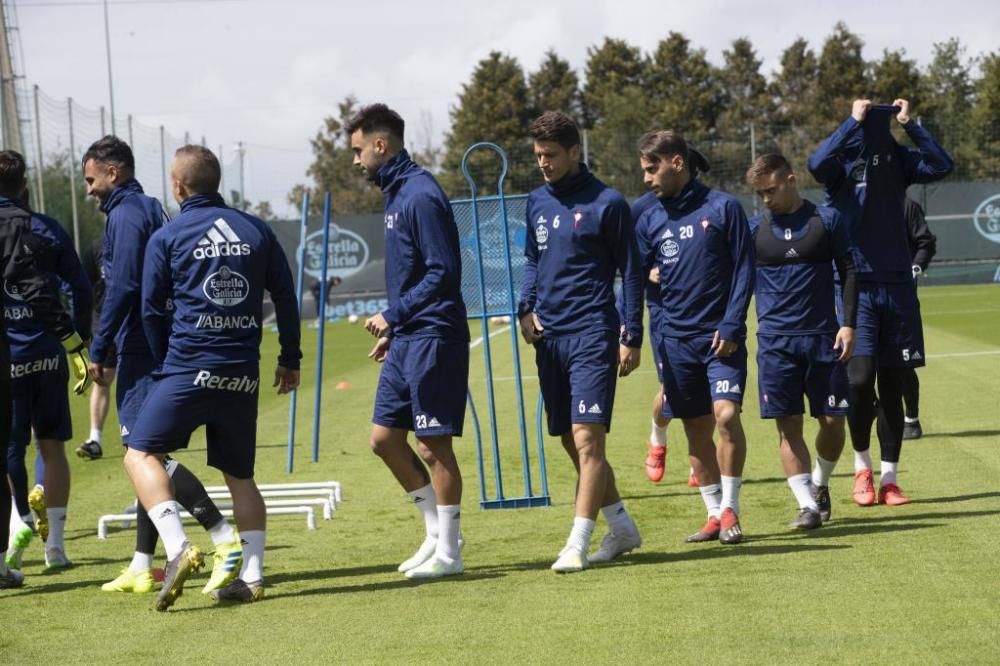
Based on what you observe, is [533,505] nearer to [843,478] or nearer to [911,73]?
[843,478]

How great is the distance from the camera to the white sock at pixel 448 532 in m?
7.11

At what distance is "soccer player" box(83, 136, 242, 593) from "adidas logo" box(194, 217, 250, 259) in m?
0.55

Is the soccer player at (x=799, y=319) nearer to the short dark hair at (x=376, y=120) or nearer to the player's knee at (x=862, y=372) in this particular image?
the player's knee at (x=862, y=372)

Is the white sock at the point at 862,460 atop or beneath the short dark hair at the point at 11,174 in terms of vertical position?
beneath

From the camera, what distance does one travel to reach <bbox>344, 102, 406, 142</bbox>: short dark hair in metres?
7.10

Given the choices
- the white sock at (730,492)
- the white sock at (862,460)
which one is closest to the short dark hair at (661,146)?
the white sock at (730,492)

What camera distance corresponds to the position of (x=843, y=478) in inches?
397

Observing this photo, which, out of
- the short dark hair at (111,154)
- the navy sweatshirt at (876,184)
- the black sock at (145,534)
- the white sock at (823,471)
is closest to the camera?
the black sock at (145,534)

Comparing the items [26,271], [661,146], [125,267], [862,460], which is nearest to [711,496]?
[862,460]

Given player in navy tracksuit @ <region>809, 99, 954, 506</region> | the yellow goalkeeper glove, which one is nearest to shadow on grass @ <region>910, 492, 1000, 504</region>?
player in navy tracksuit @ <region>809, 99, 954, 506</region>

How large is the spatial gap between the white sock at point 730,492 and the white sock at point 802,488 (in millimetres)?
484

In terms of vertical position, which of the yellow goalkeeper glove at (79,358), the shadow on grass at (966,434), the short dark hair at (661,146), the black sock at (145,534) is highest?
the short dark hair at (661,146)

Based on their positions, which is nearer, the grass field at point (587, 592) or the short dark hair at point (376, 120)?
the grass field at point (587, 592)

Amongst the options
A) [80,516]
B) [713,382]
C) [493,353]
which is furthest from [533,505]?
[493,353]
